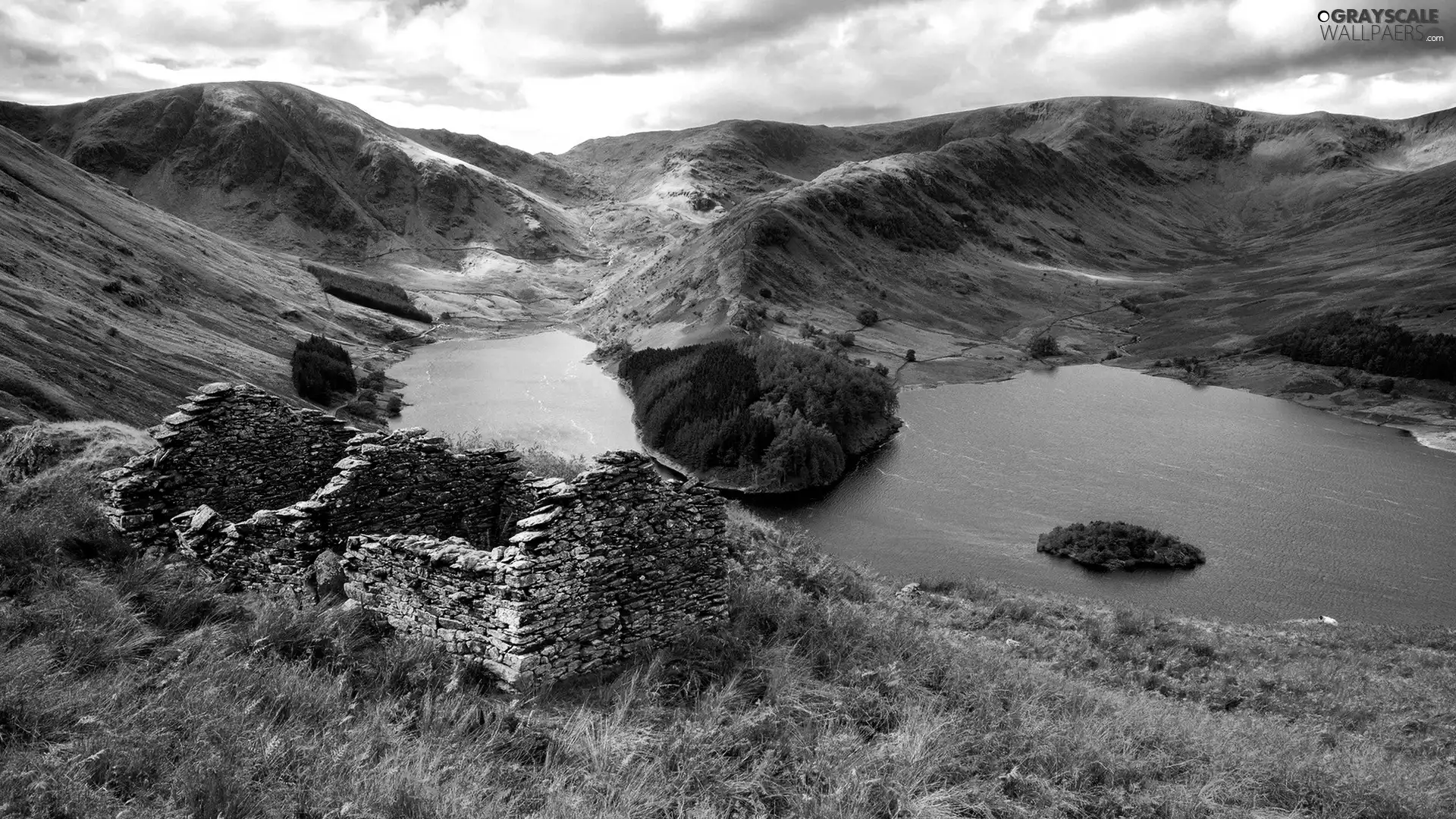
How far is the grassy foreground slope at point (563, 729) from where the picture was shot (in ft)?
23.2

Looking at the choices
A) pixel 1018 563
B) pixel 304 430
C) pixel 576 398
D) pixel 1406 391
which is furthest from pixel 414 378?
pixel 1406 391

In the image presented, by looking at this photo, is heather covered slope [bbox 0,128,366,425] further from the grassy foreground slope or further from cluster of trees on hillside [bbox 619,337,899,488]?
cluster of trees on hillside [bbox 619,337,899,488]

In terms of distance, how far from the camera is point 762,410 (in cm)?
8100

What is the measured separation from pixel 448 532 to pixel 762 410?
67.3 metres

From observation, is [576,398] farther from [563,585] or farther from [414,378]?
[563,585]

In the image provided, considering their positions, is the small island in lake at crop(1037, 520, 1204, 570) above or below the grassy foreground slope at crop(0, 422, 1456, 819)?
below

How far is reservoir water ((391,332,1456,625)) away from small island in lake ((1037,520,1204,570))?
3.36 ft

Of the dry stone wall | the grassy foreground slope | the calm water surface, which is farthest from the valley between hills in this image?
the grassy foreground slope

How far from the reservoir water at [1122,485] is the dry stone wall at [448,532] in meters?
34.2

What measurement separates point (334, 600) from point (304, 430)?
17.9ft

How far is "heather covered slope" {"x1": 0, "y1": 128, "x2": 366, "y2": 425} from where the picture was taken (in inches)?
1577

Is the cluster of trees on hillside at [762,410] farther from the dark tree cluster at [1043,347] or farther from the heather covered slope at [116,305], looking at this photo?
the dark tree cluster at [1043,347]

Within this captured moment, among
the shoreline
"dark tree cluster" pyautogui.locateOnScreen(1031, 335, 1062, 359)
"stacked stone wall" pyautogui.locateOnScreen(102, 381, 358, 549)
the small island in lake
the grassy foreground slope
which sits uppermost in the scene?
"stacked stone wall" pyautogui.locateOnScreen(102, 381, 358, 549)

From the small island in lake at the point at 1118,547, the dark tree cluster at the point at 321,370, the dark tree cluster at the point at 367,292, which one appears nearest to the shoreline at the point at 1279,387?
the dark tree cluster at the point at 367,292
